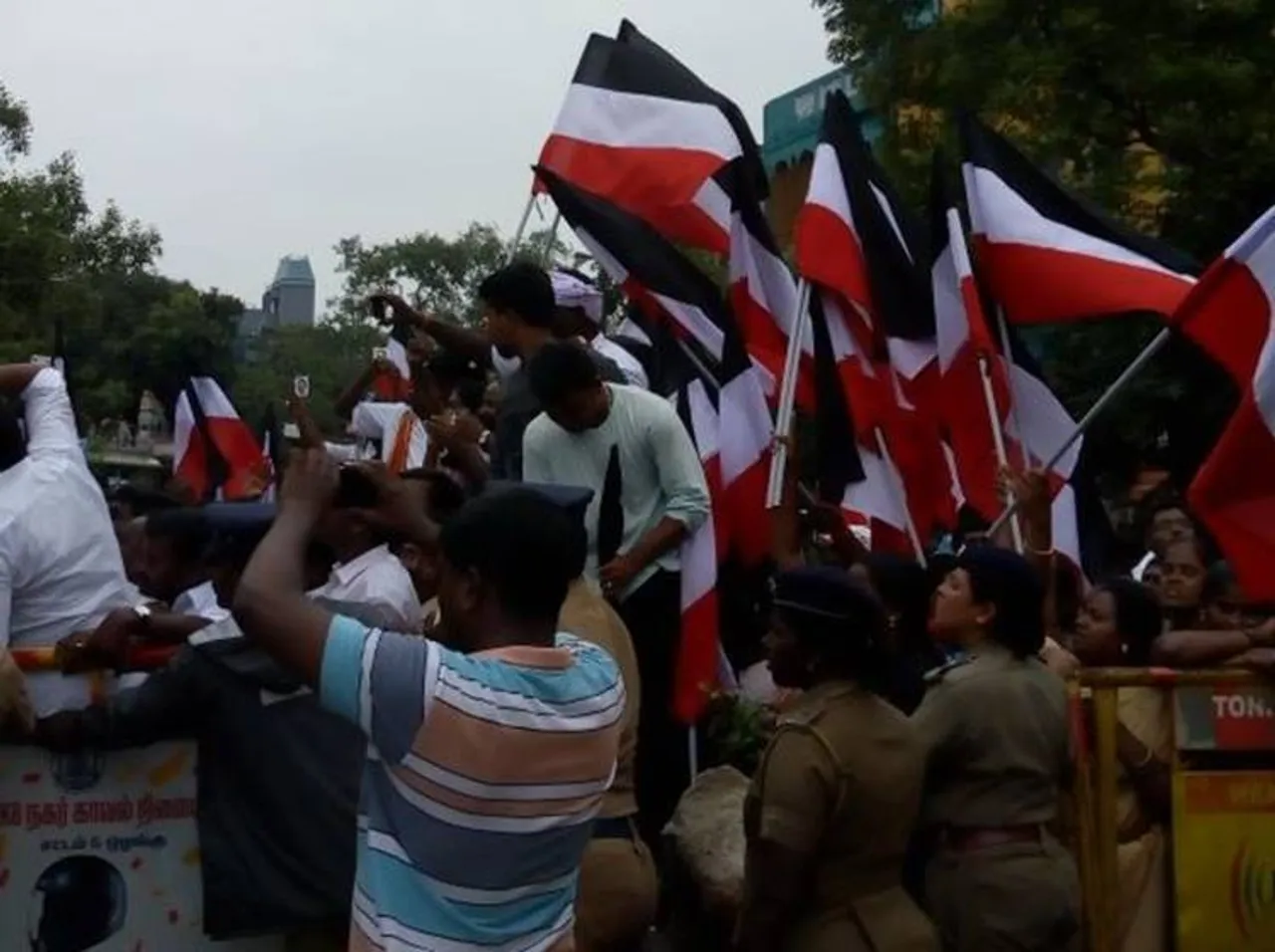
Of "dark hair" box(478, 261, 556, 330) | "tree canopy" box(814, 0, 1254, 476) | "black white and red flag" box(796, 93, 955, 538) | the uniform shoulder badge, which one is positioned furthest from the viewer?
"tree canopy" box(814, 0, 1254, 476)

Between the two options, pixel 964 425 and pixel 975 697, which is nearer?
pixel 975 697

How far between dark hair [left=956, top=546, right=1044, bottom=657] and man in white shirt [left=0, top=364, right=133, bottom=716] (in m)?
2.19

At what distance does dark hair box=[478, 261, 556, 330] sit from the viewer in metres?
7.36

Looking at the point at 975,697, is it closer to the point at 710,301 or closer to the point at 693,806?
the point at 693,806

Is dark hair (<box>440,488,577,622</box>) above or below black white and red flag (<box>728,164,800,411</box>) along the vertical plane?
above

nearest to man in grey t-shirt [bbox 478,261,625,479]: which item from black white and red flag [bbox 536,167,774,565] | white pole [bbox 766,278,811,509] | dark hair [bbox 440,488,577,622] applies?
white pole [bbox 766,278,811,509]

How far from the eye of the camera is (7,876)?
520 cm

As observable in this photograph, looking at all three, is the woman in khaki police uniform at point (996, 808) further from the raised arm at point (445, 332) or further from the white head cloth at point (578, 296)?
the raised arm at point (445, 332)

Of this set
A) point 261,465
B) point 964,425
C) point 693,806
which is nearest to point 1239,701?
point 693,806

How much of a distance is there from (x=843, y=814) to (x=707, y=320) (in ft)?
13.8

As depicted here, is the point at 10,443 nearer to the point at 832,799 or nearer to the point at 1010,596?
the point at 832,799

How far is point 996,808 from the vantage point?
19.2 feet

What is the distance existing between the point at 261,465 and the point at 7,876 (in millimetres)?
8254

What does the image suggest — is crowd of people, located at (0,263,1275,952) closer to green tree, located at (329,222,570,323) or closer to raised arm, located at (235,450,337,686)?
raised arm, located at (235,450,337,686)
